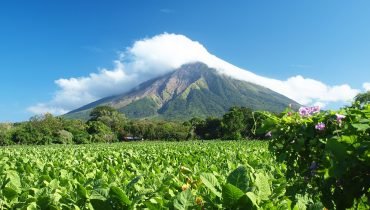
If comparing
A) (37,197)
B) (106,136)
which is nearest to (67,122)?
(106,136)

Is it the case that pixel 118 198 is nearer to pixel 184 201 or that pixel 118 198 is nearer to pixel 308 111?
pixel 184 201

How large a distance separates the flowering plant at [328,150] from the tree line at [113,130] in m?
79.5

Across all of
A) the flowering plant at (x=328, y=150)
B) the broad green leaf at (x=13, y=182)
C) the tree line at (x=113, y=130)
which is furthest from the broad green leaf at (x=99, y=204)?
the tree line at (x=113, y=130)

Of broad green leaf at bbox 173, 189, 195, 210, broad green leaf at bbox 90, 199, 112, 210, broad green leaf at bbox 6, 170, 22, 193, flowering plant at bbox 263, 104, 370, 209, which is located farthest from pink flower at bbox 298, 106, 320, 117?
broad green leaf at bbox 6, 170, 22, 193

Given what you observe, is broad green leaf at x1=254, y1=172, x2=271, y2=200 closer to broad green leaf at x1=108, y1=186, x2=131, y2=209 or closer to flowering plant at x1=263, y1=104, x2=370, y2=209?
flowering plant at x1=263, y1=104, x2=370, y2=209

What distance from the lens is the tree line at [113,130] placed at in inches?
3170

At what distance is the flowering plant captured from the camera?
2666 millimetres

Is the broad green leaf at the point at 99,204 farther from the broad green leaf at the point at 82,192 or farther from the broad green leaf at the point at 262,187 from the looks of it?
the broad green leaf at the point at 262,187

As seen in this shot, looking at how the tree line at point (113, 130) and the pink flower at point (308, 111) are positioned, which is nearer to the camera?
the pink flower at point (308, 111)

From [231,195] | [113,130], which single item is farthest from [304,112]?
[113,130]

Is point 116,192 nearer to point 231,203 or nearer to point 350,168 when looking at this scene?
point 231,203

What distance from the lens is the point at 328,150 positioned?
2.68 m

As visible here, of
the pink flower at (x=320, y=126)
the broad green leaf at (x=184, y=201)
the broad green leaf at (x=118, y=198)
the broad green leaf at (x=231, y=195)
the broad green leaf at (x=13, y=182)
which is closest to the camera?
the broad green leaf at (x=231, y=195)

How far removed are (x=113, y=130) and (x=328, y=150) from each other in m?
115
